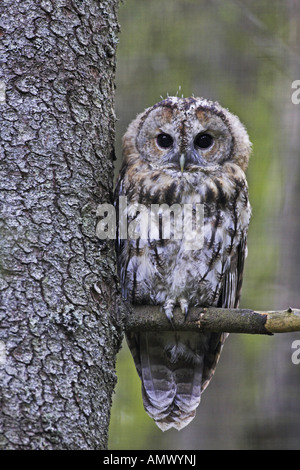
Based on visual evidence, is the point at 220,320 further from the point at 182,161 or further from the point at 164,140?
the point at 164,140

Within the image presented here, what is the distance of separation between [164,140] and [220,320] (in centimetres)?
78

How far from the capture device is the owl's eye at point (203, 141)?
234cm

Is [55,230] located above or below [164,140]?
below

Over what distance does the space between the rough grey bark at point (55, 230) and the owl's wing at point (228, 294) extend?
0.63m

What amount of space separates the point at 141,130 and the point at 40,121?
2.36 ft

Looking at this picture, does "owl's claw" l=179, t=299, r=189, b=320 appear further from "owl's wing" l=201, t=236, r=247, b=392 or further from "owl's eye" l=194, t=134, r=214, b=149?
"owl's eye" l=194, t=134, r=214, b=149

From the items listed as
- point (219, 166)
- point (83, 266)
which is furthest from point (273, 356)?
point (83, 266)

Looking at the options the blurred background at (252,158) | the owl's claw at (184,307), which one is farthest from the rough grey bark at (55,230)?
the blurred background at (252,158)

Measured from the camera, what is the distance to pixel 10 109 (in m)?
1.74

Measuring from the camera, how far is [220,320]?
189 centimetres

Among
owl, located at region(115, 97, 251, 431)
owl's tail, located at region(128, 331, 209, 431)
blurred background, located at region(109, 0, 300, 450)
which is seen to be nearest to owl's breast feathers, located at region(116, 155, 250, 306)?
owl, located at region(115, 97, 251, 431)

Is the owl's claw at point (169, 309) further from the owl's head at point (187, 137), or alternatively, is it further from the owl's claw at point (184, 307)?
the owl's head at point (187, 137)

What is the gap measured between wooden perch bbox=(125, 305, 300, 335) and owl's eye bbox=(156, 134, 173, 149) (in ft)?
2.02

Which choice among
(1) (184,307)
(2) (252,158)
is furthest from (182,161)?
(2) (252,158)
